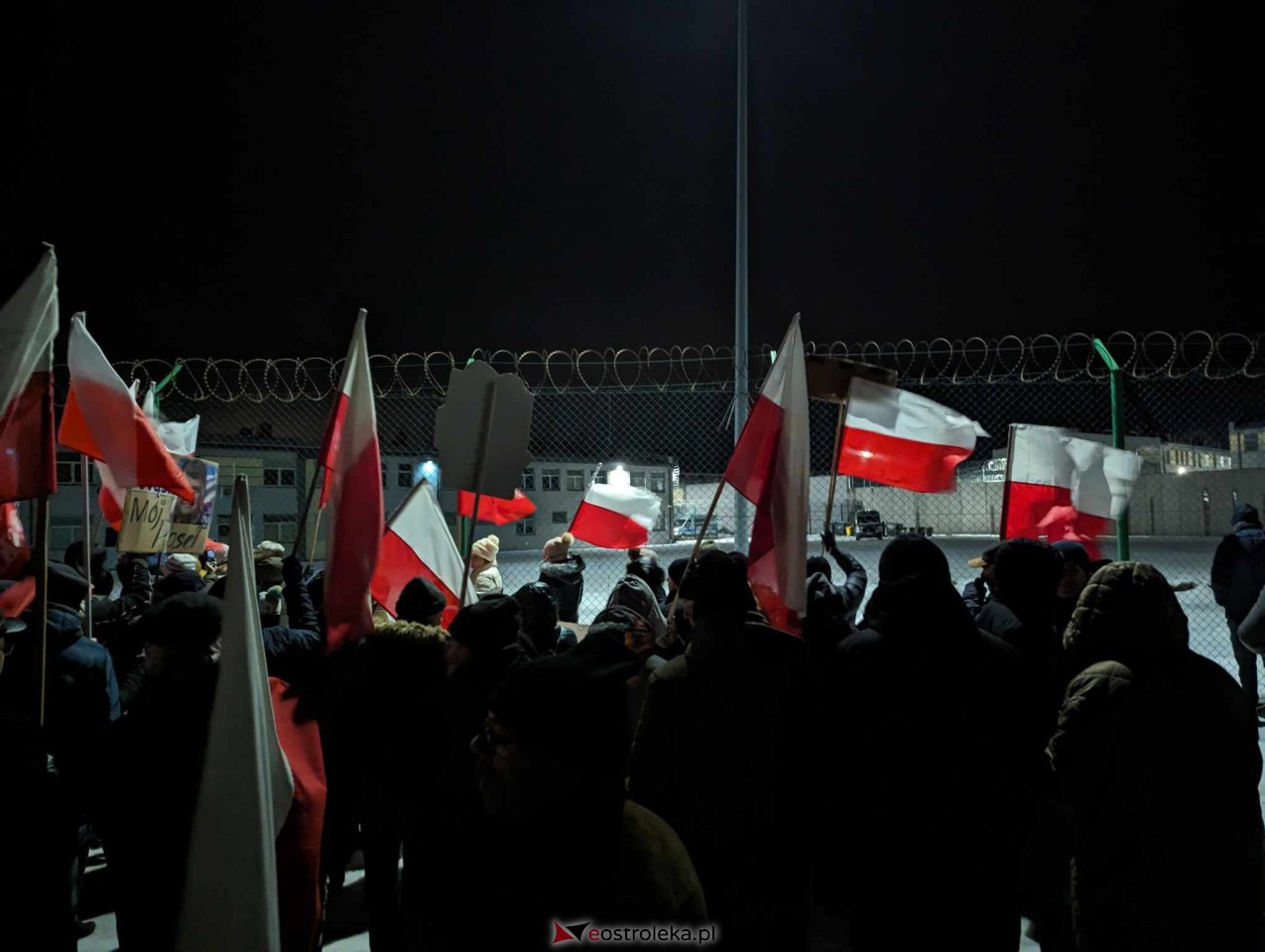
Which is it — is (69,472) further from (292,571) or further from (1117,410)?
(1117,410)

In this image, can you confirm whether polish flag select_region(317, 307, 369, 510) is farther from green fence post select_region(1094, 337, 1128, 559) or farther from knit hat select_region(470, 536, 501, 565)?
green fence post select_region(1094, 337, 1128, 559)

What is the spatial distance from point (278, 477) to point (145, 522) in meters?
26.6

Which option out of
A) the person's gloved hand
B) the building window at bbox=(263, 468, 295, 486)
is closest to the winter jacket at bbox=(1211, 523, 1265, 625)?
the person's gloved hand

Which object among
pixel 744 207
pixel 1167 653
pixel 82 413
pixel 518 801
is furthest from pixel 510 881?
pixel 744 207

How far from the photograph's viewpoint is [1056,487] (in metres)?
6.55

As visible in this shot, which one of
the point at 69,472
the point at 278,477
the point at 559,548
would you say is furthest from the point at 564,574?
the point at 278,477

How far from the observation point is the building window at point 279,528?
30498 millimetres

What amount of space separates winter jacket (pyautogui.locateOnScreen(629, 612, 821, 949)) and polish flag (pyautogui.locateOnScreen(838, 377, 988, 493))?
3.07 meters

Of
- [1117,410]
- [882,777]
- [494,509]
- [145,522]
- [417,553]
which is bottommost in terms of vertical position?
[882,777]

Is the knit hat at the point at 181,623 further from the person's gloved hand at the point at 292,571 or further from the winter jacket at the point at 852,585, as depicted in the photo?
the winter jacket at the point at 852,585

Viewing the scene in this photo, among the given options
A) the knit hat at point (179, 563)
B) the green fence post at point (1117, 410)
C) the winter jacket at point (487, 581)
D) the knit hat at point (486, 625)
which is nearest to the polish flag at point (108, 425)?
the knit hat at point (179, 563)

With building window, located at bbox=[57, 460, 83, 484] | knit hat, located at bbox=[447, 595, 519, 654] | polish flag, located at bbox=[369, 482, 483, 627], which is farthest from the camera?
building window, located at bbox=[57, 460, 83, 484]

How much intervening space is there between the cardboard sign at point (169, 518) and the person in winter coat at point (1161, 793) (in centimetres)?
602

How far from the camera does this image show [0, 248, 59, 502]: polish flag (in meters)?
3.84
